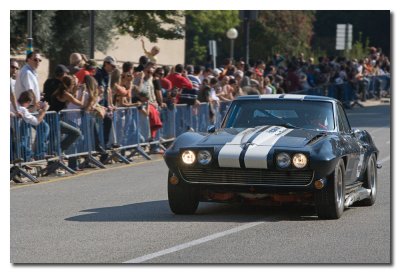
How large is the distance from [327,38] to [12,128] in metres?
72.5

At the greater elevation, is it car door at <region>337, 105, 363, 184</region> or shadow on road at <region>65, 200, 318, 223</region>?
car door at <region>337, 105, 363, 184</region>

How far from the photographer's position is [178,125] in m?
26.3

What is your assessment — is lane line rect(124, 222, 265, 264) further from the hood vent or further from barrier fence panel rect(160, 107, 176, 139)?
barrier fence panel rect(160, 107, 176, 139)

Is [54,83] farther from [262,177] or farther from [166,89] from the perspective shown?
[262,177]

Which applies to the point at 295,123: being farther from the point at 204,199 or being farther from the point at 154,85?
the point at 154,85

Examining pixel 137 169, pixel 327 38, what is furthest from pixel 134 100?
pixel 327 38

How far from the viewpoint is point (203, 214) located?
1451 centimetres

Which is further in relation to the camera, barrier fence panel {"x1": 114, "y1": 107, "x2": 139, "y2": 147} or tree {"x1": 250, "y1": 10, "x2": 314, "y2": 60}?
tree {"x1": 250, "y1": 10, "x2": 314, "y2": 60}

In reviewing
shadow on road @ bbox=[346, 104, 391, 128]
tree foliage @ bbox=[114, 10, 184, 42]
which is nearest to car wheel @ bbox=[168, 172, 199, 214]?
shadow on road @ bbox=[346, 104, 391, 128]

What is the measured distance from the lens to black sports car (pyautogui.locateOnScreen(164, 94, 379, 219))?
13594mm

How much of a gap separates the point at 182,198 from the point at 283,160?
4.29ft

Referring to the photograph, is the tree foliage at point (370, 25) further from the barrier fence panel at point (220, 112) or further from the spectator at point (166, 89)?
the spectator at point (166, 89)

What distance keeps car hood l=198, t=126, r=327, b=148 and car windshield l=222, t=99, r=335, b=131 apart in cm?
36

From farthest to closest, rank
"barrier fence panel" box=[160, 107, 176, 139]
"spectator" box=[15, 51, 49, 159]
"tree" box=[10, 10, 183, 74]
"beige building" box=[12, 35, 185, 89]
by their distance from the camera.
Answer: "beige building" box=[12, 35, 185, 89] → "tree" box=[10, 10, 183, 74] → "barrier fence panel" box=[160, 107, 176, 139] → "spectator" box=[15, 51, 49, 159]
